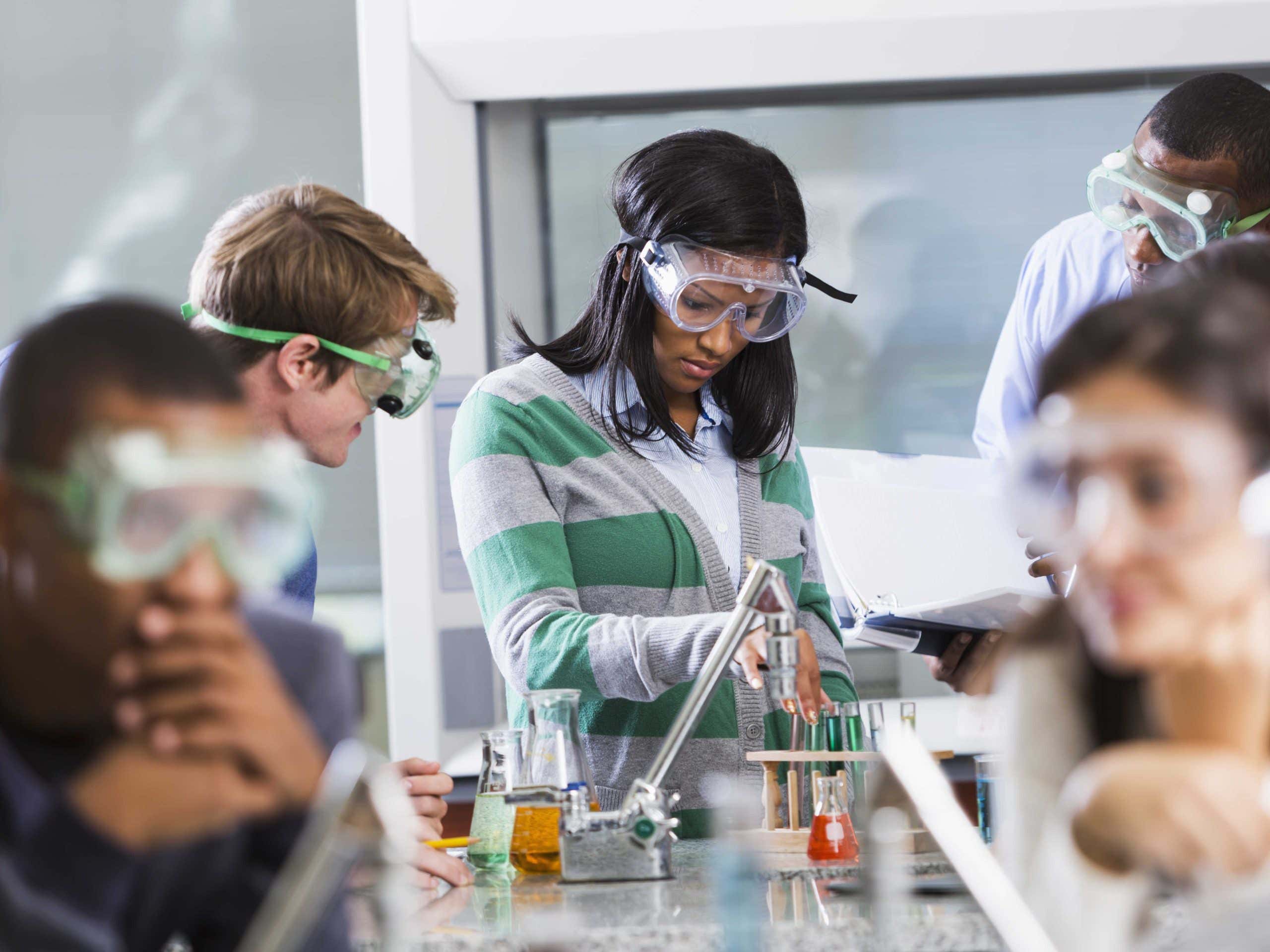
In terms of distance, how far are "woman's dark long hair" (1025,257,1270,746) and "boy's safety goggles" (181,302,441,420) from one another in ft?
3.14

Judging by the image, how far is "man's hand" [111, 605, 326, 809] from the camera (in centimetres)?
57

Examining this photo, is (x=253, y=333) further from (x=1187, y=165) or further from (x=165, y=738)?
(x=1187, y=165)

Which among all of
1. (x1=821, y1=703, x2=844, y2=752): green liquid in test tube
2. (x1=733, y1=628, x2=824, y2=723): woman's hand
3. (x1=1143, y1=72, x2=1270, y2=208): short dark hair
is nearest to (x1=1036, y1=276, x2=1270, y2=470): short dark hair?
(x1=733, y1=628, x2=824, y2=723): woman's hand

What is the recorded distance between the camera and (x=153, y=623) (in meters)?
0.56

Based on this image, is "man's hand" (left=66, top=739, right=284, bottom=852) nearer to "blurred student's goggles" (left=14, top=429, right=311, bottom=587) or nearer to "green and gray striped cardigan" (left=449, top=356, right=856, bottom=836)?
"blurred student's goggles" (left=14, top=429, right=311, bottom=587)

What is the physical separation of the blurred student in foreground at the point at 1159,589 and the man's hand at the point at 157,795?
349 mm

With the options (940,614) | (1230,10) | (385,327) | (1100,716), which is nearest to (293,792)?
(1100,716)

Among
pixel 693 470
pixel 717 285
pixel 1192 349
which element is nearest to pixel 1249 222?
pixel 717 285

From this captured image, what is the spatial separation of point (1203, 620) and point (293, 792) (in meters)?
0.39

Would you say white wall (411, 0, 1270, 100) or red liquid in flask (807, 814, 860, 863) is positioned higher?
white wall (411, 0, 1270, 100)

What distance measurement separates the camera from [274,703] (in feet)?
1.99

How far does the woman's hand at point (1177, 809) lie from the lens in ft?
1.63

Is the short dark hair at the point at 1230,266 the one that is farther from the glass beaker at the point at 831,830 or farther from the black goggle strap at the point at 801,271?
the black goggle strap at the point at 801,271

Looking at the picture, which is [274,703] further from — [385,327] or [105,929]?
[385,327]
